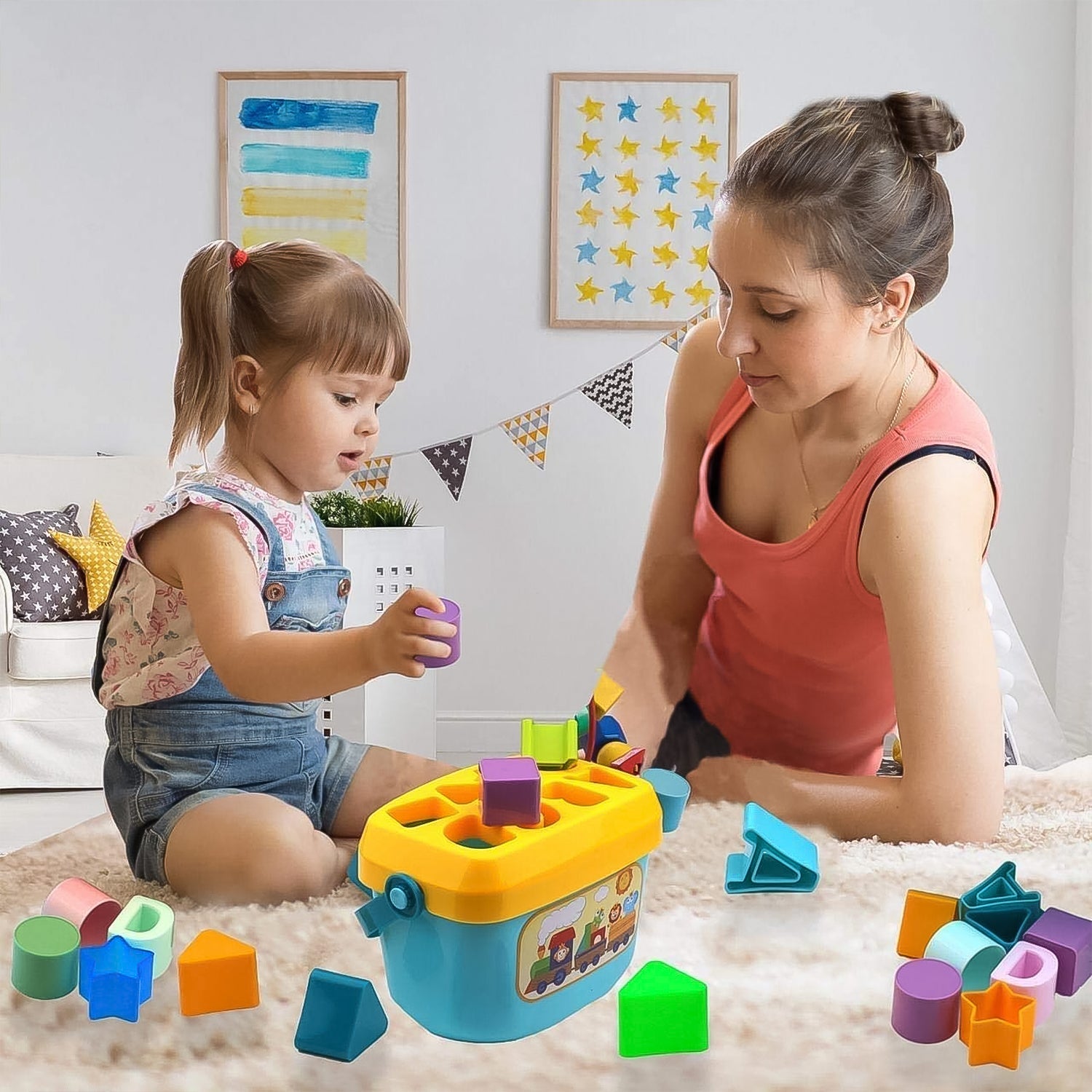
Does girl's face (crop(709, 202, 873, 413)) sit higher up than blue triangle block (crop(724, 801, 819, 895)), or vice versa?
girl's face (crop(709, 202, 873, 413))

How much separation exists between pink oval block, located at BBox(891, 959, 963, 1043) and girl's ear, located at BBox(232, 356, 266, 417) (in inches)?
19.7

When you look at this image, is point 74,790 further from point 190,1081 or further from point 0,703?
point 190,1081

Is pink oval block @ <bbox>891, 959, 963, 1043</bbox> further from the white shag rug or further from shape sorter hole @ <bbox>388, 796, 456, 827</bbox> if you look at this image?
shape sorter hole @ <bbox>388, 796, 456, 827</bbox>

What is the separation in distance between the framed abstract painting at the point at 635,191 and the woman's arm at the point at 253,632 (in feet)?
7.09

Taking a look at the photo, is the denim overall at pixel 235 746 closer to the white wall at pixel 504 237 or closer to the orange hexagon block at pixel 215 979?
the orange hexagon block at pixel 215 979

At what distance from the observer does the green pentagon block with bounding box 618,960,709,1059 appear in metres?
0.34

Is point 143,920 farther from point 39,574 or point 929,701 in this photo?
point 39,574

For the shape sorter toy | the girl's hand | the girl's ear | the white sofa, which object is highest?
the girl's ear

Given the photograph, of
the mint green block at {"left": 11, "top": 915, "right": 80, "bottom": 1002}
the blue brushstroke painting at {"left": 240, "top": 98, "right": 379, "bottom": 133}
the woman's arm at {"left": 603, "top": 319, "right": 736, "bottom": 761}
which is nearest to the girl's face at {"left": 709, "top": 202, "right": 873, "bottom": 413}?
the woman's arm at {"left": 603, "top": 319, "right": 736, "bottom": 761}

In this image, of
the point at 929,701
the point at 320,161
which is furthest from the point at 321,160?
the point at 929,701

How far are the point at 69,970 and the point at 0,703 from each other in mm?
1968

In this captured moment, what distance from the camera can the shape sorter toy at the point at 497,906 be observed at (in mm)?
330

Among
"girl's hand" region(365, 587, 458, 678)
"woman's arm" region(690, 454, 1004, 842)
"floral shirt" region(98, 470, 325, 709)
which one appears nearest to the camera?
"girl's hand" region(365, 587, 458, 678)

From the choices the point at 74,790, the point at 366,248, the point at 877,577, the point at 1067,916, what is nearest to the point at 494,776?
the point at 1067,916
